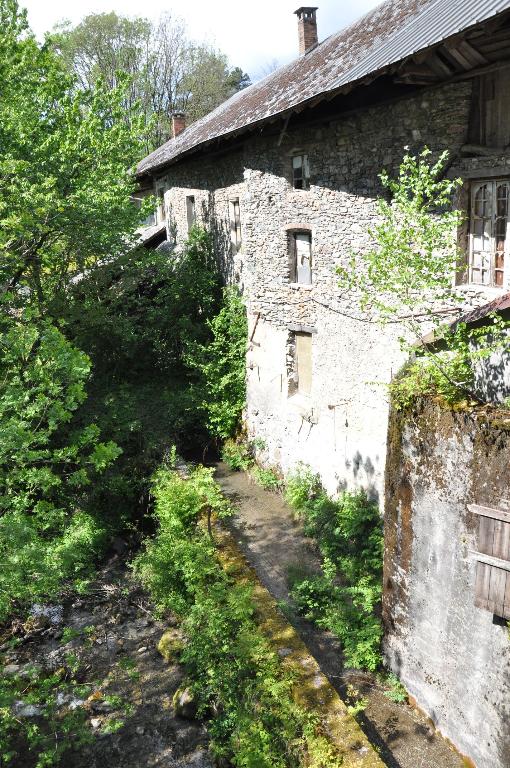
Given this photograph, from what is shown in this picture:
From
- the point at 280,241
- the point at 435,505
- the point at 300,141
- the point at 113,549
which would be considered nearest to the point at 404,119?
the point at 300,141

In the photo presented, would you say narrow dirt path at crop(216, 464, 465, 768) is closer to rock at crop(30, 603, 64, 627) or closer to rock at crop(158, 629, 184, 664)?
rock at crop(158, 629, 184, 664)

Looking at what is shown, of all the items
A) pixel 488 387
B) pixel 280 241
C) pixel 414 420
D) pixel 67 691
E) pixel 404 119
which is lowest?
pixel 67 691

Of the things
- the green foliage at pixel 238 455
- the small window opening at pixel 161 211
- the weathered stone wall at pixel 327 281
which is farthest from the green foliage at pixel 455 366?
the small window opening at pixel 161 211

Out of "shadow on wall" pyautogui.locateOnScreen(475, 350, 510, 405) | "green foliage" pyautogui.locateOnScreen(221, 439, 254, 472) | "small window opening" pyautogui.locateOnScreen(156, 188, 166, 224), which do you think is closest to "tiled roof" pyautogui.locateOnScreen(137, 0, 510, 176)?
"shadow on wall" pyautogui.locateOnScreen(475, 350, 510, 405)

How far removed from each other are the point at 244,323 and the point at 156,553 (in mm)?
5654

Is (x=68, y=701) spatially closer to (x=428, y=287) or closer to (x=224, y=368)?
(x=428, y=287)

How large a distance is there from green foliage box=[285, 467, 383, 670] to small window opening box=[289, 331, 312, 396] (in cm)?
221

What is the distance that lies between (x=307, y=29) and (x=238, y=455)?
1080cm

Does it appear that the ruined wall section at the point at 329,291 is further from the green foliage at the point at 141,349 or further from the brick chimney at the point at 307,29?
the brick chimney at the point at 307,29

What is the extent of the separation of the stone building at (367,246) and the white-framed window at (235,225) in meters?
0.05

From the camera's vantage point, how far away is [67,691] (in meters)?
7.87

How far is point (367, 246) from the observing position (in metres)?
8.89

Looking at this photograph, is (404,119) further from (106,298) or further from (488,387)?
(106,298)

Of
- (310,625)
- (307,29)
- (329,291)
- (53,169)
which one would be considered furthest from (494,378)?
(307,29)
